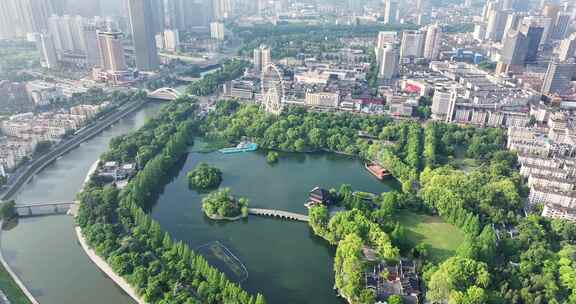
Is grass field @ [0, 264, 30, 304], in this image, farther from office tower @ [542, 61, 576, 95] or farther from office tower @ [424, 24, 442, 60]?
office tower @ [424, 24, 442, 60]

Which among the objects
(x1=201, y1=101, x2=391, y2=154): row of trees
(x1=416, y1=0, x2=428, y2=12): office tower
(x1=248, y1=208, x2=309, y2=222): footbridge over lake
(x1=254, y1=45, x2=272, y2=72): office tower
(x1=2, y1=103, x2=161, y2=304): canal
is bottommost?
(x1=2, y1=103, x2=161, y2=304): canal

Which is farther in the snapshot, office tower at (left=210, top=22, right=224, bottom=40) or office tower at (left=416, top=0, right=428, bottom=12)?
office tower at (left=416, top=0, right=428, bottom=12)

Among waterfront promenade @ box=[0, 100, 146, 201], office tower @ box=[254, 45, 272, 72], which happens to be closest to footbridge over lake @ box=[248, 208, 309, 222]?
waterfront promenade @ box=[0, 100, 146, 201]

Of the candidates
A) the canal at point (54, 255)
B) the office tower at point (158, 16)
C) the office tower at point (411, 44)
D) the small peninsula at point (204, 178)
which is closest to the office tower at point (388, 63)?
the office tower at point (411, 44)

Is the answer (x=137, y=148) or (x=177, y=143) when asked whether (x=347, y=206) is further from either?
(x=137, y=148)

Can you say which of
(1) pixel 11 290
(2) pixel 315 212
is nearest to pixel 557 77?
(2) pixel 315 212

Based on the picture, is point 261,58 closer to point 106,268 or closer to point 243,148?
point 243,148

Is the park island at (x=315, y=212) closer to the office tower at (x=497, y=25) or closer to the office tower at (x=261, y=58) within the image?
the office tower at (x=261, y=58)

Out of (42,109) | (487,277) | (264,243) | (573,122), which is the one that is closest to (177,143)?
(264,243)
